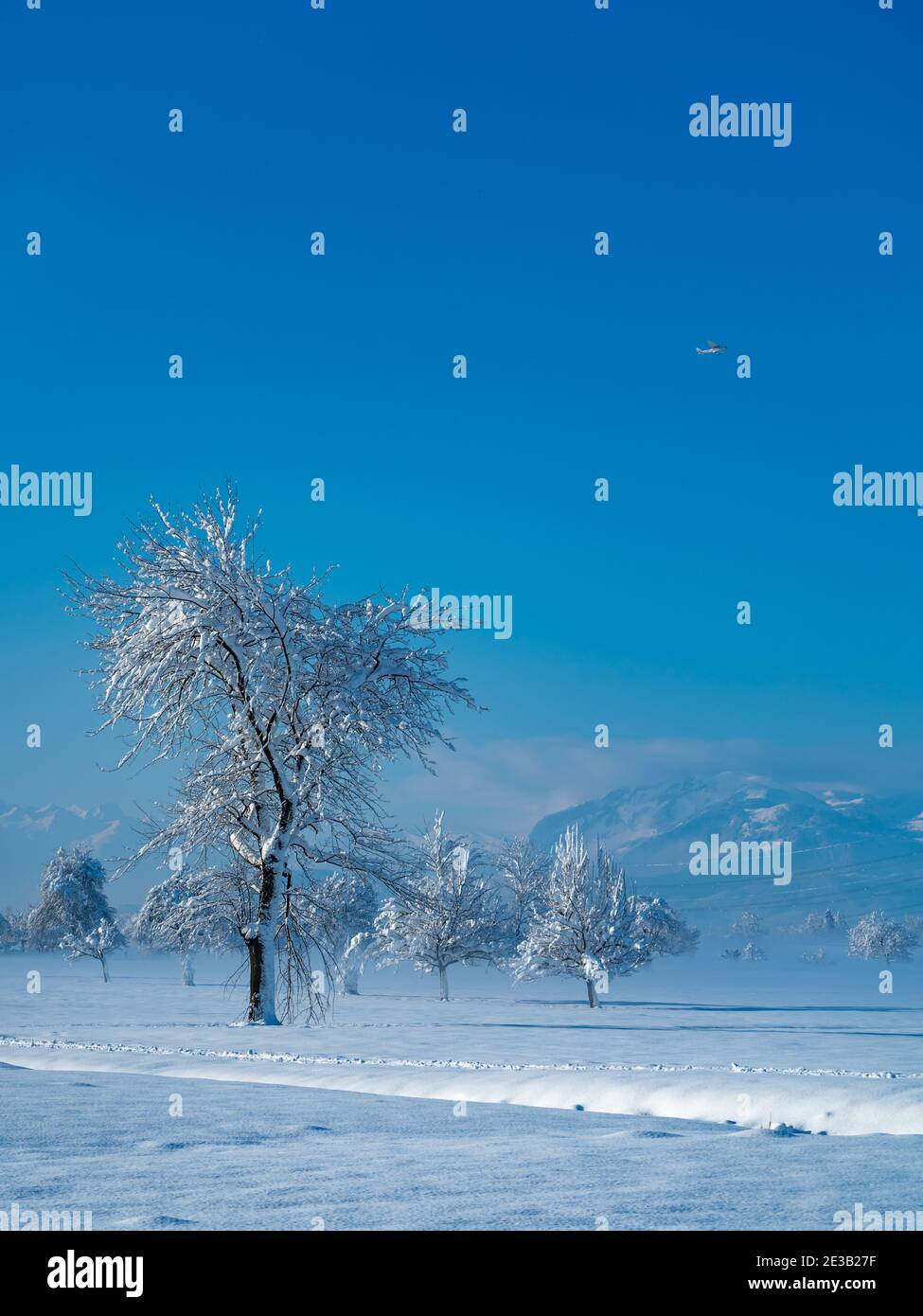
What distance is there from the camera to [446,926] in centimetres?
5766

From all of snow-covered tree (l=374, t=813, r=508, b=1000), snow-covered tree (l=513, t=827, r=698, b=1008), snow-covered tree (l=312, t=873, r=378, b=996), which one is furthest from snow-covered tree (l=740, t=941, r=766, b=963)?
snow-covered tree (l=513, t=827, r=698, b=1008)

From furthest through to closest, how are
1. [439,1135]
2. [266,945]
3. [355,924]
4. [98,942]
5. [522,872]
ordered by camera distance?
[522,872] → [98,942] → [355,924] → [266,945] → [439,1135]

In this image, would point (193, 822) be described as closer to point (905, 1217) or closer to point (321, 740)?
point (321, 740)

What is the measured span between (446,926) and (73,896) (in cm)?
3977

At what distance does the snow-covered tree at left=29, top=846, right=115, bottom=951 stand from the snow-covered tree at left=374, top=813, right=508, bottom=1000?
33.5m

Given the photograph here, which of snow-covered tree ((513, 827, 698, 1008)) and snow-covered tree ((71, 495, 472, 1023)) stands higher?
snow-covered tree ((71, 495, 472, 1023))

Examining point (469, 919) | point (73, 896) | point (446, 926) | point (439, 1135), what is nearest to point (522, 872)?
point (469, 919)

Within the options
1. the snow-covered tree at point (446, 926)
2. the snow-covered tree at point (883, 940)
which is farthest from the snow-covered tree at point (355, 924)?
the snow-covered tree at point (883, 940)

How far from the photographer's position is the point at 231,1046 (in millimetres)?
17500

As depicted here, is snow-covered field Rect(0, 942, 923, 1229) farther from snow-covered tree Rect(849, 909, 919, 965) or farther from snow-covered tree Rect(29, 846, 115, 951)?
snow-covered tree Rect(849, 909, 919, 965)

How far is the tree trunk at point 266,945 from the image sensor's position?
76.3ft

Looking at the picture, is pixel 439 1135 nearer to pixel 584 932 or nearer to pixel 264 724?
pixel 264 724

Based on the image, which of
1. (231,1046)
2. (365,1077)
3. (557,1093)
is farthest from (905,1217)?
(231,1046)

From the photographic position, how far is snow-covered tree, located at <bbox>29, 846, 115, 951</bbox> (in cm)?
8394
